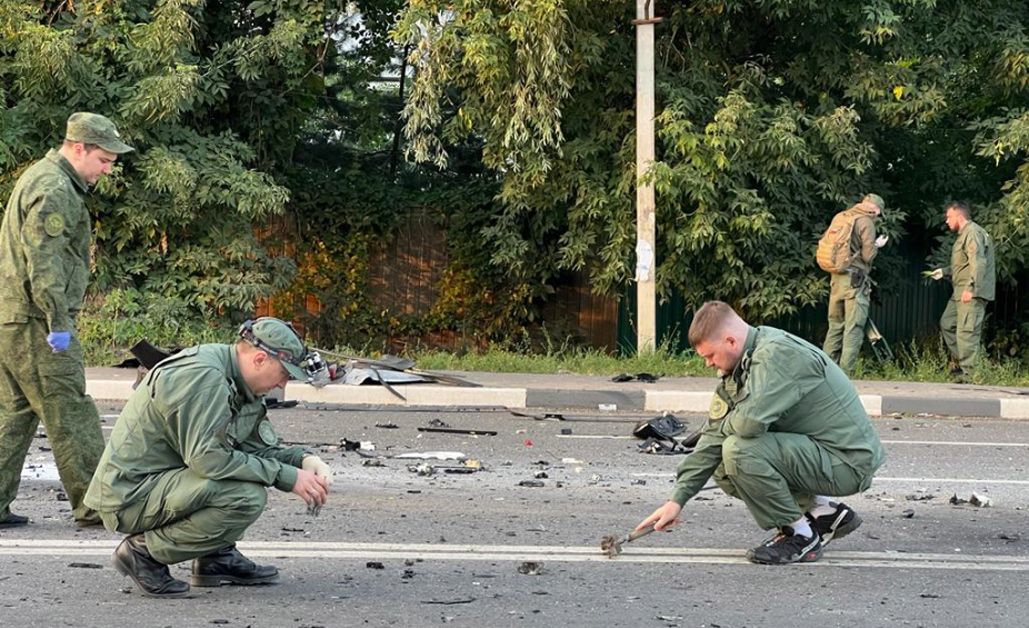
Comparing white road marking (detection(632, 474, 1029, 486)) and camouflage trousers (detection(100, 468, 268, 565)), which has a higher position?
camouflage trousers (detection(100, 468, 268, 565))

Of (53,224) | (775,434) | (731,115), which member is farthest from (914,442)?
(53,224)

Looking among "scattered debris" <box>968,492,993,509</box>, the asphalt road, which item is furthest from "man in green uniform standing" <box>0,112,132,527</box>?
"scattered debris" <box>968,492,993,509</box>

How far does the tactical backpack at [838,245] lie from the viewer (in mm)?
14266

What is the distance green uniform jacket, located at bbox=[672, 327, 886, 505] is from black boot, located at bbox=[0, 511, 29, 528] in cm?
312

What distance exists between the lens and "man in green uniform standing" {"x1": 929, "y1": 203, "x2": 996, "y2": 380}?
1427 centimetres

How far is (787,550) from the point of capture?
6.06 meters

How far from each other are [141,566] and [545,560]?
179 cm

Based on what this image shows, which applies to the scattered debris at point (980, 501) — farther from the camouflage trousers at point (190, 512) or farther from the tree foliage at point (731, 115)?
the tree foliage at point (731, 115)

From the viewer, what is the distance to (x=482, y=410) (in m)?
11.8

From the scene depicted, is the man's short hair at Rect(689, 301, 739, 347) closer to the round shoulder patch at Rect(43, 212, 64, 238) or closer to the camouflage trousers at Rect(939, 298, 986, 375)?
the round shoulder patch at Rect(43, 212, 64, 238)

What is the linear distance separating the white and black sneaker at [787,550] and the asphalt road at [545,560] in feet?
0.19

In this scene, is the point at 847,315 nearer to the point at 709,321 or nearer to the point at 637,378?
the point at 637,378

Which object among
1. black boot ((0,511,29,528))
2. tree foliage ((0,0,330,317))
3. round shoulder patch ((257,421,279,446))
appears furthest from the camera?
tree foliage ((0,0,330,317))

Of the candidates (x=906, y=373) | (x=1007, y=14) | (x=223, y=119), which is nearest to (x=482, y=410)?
(x=906, y=373)
